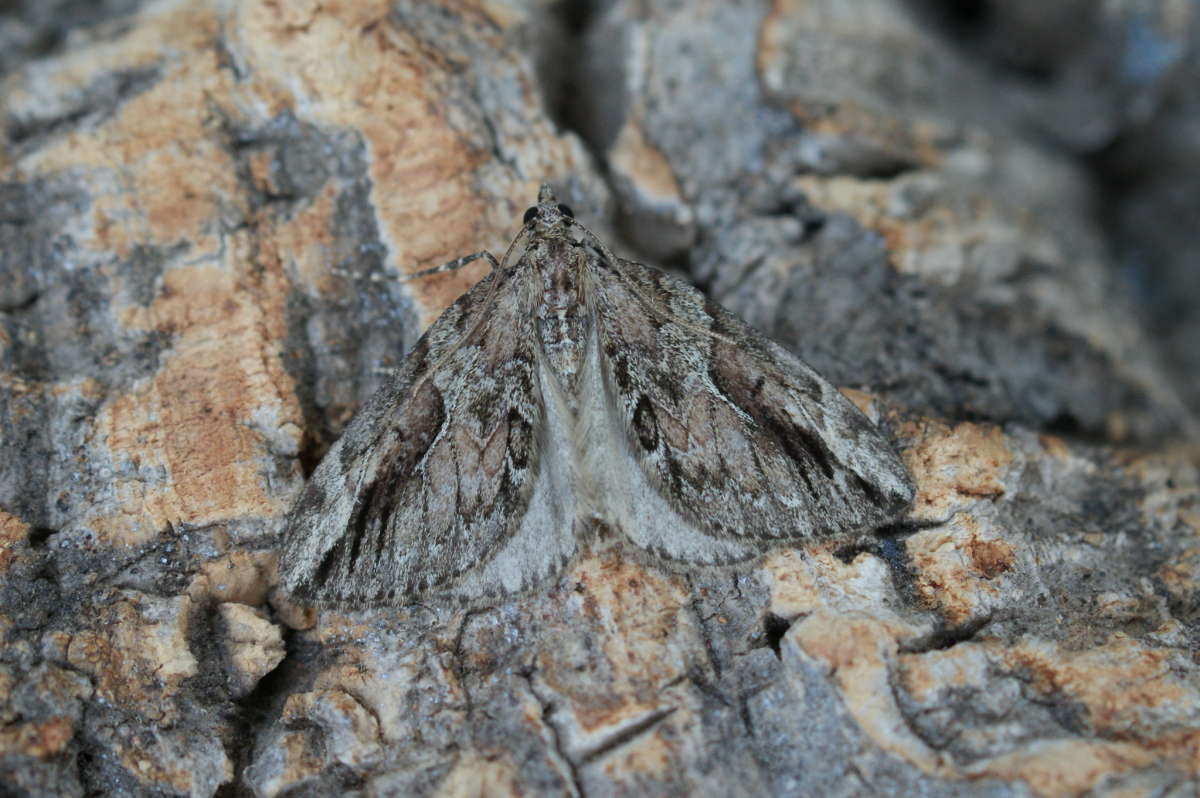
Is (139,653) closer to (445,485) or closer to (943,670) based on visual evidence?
(445,485)

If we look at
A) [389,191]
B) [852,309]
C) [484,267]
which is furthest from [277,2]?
[852,309]

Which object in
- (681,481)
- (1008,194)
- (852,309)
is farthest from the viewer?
(1008,194)

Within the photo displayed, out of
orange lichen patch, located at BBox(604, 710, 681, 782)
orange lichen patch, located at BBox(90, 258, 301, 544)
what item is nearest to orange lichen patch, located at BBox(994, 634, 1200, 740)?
orange lichen patch, located at BBox(604, 710, 681, 782)

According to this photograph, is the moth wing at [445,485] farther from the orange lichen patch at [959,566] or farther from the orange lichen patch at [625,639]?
the orange lichen patch at [959,566]

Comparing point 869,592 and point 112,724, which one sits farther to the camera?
point 869,592

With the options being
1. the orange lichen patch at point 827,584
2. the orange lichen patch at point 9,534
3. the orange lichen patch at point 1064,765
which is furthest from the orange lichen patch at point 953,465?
the orange lichen patch at point 9,534

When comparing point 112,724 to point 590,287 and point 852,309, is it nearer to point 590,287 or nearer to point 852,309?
point 590,287
